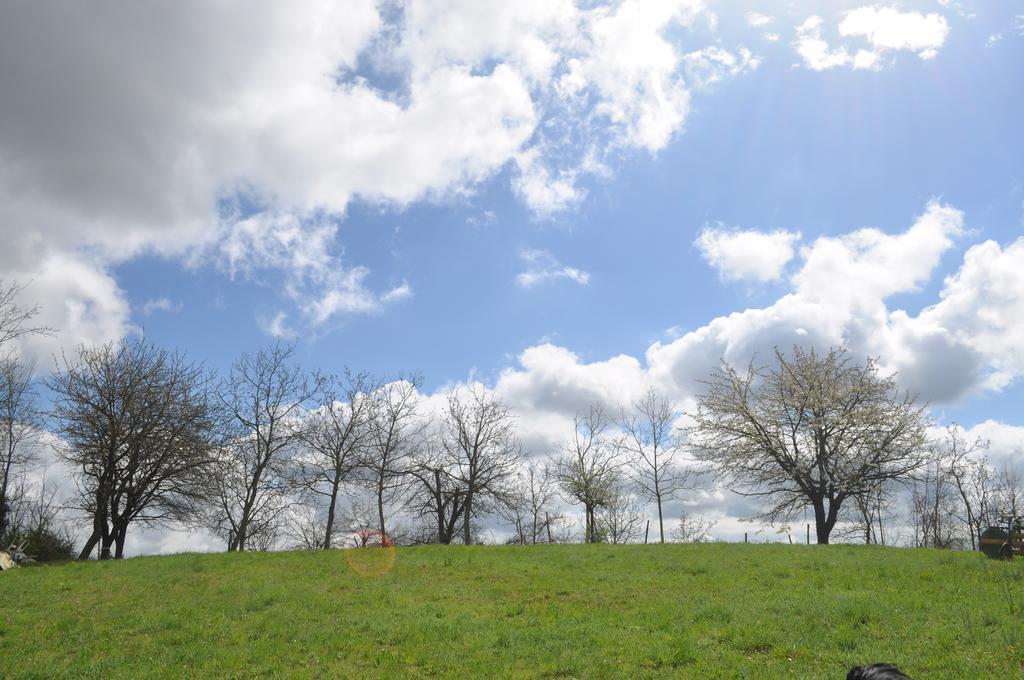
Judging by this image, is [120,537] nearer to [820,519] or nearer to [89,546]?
[89,546]

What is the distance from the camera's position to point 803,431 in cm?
3772

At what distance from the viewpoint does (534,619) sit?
14781 millimetres

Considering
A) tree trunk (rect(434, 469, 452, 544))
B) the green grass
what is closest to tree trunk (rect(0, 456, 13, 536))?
the green grass

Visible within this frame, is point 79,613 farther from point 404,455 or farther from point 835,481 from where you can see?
point 835,481

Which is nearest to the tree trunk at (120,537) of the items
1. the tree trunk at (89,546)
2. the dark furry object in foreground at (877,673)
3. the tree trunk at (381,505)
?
the tree trunk at (89,546)

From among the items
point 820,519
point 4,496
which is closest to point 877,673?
point 820,519

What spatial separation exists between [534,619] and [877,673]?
7602 mm

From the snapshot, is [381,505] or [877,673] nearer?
[877,673]

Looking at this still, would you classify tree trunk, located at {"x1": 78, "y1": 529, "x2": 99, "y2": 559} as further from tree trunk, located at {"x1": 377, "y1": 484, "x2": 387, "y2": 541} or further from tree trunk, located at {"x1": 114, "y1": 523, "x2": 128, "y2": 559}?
tree trunk, located at {"x1": 377, "y1": 484, "x2": 387, "y2": 541}

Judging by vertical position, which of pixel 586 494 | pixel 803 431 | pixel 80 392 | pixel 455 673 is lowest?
pixel 455 673

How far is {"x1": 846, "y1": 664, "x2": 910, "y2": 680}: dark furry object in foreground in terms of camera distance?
28.7 ft

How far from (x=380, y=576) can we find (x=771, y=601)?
1223cm

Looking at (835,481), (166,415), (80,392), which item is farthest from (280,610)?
(835,481)

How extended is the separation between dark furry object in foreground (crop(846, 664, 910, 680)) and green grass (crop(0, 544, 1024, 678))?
129 cm
